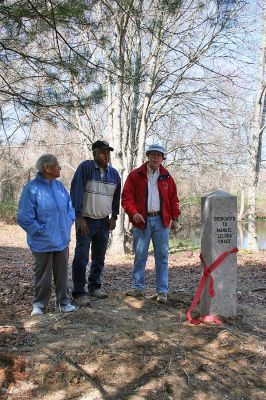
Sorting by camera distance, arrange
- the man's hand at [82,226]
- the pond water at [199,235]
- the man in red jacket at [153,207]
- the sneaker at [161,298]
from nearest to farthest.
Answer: the man's hand at [82,226] → the man in red jacket at [153,207] → the sneaker at [161,298] → the pond water at [199,235]

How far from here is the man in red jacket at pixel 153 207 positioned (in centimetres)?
498

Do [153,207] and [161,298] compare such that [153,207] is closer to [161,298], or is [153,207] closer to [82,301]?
[161,298]

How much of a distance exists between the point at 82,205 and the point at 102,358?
1811 millimetres

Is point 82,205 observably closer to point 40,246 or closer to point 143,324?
point 40,246

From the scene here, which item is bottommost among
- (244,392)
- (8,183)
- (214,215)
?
(244,392)

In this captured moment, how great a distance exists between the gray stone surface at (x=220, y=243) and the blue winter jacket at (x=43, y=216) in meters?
1.57

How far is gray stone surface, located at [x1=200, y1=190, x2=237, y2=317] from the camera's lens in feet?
15.4

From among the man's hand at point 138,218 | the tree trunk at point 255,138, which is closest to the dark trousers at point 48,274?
the man's hand at point 138,218

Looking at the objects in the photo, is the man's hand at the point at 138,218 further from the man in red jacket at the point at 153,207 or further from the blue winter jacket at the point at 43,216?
the blue winter jacket at the point at 43,216

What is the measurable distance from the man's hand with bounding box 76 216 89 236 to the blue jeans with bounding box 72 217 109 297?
0.20ft

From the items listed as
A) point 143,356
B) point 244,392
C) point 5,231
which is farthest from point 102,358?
point 5,231

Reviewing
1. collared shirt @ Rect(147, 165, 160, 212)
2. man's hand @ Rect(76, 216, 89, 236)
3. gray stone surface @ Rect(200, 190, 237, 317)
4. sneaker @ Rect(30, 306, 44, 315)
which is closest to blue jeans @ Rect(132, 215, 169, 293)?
collared shirt @ Rect(147, 165, 160, 212)

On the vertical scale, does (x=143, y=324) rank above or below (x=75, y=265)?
below

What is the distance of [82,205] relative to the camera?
4812 millimetres
